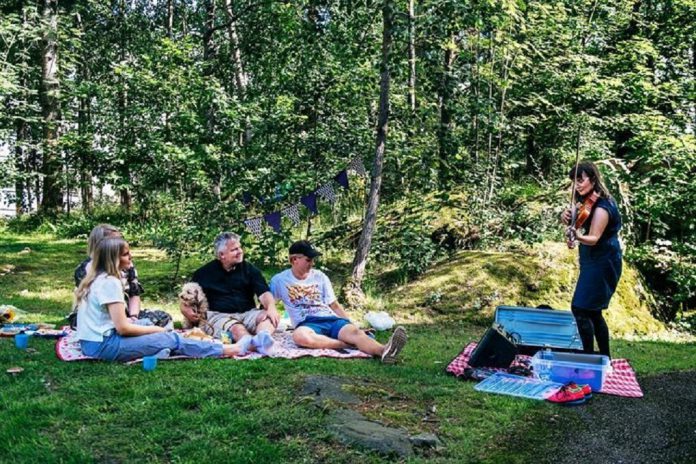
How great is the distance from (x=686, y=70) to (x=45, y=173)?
572 inches

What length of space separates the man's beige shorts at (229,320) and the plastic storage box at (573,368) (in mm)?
2487

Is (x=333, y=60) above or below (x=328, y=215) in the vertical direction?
above

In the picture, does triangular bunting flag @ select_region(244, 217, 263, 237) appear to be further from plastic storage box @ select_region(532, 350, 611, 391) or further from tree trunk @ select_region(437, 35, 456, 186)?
plastic storage box @ select_region(532, 350, 611, 391)

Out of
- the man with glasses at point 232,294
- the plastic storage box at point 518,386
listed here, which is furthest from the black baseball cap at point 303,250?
the plastic storage box at point 518,386

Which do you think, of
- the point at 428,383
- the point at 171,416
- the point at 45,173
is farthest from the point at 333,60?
the point at 45,173

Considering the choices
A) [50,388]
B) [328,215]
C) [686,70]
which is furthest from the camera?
[686,70]

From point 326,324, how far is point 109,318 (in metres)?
1.87

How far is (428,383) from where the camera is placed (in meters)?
4.62

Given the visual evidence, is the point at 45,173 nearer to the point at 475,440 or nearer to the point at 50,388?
the point at 50,388

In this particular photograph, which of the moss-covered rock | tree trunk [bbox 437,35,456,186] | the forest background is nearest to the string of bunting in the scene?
the forest background

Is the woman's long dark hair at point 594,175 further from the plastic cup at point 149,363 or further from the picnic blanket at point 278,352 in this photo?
the plastic cup at point 149,363

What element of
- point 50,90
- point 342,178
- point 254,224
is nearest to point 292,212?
point 254,224

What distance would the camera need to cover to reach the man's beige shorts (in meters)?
5.80

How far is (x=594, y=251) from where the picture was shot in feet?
16.6
